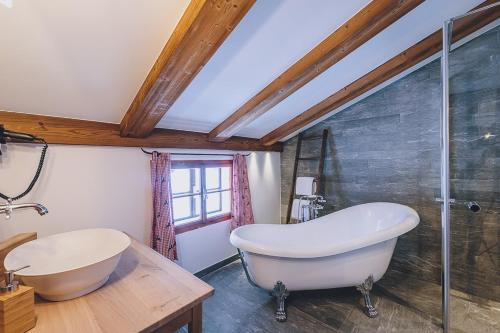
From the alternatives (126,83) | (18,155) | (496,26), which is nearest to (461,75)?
(496,26)

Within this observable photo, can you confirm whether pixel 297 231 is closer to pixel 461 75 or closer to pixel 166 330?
pixel 166 330

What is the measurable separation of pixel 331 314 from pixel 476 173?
1953 mm

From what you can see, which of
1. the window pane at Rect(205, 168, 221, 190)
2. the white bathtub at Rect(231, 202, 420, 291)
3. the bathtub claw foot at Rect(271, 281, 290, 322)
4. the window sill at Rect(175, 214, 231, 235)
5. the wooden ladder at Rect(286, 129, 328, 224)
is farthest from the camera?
the wooden ladder at Rect(286, 129, 328, 224)

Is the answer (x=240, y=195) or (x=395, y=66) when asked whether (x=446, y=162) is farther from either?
(x=240, y=195)

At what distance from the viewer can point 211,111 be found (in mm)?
2318

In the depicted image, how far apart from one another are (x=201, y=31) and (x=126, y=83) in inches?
28.0

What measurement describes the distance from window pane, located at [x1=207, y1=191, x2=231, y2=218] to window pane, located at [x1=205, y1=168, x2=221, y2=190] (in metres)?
0.10

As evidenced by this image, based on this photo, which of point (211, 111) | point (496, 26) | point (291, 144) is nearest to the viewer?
point (496, 26)

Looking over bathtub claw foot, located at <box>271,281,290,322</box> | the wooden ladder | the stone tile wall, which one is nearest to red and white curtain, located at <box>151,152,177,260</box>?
bathtub claw foot, located at <box>271,281,290,322</box>

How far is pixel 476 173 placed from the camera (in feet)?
7.47

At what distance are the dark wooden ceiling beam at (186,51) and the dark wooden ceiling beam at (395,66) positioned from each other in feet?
5.81

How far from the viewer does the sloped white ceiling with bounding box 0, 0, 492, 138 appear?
3.82ft

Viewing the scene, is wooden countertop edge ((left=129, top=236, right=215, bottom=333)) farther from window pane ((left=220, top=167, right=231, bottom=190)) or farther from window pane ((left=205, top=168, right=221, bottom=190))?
window pane ((left=220, top=167, right=231, bottom=190))

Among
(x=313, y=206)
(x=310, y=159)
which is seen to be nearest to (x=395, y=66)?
(x=310, y=159)
